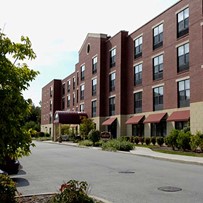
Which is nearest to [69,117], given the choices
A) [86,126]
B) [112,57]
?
[86,126]

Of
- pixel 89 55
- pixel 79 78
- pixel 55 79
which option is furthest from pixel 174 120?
pixel 55 79

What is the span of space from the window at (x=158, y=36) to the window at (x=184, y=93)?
5936mm

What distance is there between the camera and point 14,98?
20.4ft

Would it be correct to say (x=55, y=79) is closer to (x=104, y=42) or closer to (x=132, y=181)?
(x=104, y=42)

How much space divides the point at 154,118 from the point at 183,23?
31.9 ft

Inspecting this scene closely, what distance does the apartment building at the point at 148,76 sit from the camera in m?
29.5

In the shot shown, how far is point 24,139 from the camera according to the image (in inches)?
255

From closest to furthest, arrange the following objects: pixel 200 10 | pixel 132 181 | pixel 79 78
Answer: pixel 132 181, pixel 200 10, pixel 79 78

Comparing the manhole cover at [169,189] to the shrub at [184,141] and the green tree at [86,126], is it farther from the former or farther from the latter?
the green tree at [86,126]

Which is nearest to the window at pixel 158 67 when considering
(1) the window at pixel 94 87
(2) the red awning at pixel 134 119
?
(2) the red awning at pixel 134 119

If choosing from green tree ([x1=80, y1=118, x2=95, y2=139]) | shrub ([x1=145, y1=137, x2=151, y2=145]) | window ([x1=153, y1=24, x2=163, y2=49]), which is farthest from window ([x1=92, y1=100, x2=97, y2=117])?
shrub ([x1=145, y1=137, x2=151, y2=145])

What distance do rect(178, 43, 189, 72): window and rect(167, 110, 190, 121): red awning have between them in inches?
161

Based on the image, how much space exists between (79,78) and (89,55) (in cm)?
671

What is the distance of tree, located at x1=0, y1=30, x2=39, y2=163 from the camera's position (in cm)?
607
